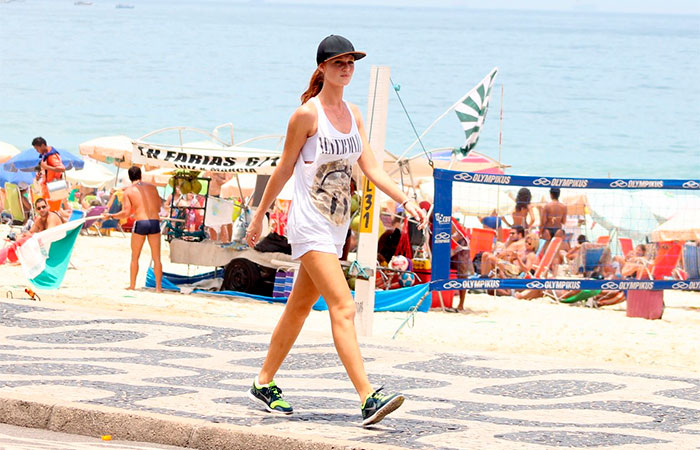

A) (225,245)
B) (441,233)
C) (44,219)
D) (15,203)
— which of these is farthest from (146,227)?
(15,203)

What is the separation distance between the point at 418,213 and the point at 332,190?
0.43 m

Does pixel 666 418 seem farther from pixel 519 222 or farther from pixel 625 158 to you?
pixel 625 158

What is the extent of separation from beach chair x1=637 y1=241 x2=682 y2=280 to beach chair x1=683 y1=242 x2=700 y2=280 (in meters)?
0.08

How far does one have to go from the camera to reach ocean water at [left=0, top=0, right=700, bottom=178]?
291 ft

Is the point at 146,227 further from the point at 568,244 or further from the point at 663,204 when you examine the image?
the point at 663,204

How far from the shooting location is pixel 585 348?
1159cm

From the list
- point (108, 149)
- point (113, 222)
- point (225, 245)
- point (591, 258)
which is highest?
point (108, 149)

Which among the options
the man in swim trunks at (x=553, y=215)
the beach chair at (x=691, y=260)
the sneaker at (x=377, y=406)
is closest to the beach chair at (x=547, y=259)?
the man in swim trunks at (x=553, y=215)

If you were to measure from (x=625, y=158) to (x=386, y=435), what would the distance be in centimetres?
8010

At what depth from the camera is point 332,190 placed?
18.7 feet

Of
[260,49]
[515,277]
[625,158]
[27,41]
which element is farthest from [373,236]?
[27,41]

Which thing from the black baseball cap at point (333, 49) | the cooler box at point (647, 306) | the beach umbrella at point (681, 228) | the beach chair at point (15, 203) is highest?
the black baseball cap at point (333, 49)

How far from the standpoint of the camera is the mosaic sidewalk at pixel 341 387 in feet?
18.2

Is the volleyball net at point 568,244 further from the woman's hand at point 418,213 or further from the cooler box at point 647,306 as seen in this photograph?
the woman's hand at point 418,213
